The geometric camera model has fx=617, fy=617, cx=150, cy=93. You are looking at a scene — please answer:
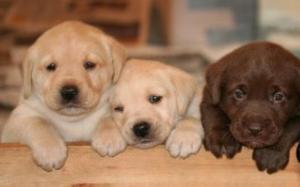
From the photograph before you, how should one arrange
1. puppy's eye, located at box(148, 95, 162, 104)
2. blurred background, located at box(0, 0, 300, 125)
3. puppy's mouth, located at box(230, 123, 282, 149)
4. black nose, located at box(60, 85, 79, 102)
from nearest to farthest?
puppy's mouth, located at box(230, 123, 282, 149) < black nose, located at box(60, 85, 79, 102) < puppy's eye, located at box(148, 95, 162, 104) < blurred background, located at box(0, 0, 300, 125)

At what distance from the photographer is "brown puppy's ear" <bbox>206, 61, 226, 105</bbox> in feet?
9.05

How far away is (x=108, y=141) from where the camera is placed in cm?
257

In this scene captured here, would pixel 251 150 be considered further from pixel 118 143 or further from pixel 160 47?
pixel 160 47

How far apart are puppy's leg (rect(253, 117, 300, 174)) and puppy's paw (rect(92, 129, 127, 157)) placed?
0.56 metres

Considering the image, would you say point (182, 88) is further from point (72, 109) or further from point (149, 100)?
point (72, 109)

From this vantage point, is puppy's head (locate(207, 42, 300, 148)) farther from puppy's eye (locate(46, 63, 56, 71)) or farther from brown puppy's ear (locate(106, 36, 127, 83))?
puppy's eye (locate(46, 63, 56, 71))

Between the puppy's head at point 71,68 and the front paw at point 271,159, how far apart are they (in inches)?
32.3

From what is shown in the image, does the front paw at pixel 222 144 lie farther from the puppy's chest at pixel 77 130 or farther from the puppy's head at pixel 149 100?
the puppy's chest at pixel 77 130

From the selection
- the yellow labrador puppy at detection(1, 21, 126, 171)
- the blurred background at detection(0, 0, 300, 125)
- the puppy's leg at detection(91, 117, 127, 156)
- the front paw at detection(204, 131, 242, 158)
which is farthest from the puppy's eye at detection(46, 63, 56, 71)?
the blurred background at detection(0, 0, 300, 125)

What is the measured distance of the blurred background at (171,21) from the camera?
5.80 m

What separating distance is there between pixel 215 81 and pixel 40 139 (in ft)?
2.66

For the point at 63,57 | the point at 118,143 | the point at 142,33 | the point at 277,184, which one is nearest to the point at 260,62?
the point at 277,184

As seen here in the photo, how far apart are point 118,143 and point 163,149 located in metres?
0.19

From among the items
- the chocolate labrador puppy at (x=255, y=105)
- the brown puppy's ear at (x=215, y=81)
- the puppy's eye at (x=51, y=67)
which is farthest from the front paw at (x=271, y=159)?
the puppy's eye at (x=51, y=67)
